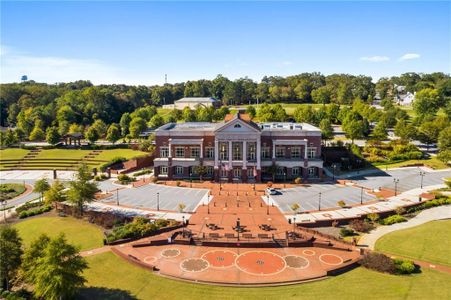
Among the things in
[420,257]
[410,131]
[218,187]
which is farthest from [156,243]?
[410,131]

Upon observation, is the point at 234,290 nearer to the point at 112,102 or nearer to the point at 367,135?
the point at 367,135

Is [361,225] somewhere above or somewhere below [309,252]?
above

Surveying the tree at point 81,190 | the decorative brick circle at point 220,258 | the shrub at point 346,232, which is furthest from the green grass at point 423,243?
Result: the tree at point 81,190

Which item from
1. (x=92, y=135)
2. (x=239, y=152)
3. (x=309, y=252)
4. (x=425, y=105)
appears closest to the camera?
(x=309, y=252)

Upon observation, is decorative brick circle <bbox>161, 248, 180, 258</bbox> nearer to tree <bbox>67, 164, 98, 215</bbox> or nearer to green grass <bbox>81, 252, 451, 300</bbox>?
green grass <bbox>81, 252, 451, 300</bbox>

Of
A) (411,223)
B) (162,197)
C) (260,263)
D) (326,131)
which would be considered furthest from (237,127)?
(260,263)

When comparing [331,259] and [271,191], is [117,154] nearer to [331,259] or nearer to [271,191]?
[271,191]

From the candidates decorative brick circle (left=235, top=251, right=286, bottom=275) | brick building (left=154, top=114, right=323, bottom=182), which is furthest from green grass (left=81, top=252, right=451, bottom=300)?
brick building (left=154, top=114, right=323, bottom=182)
